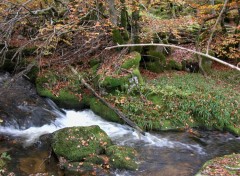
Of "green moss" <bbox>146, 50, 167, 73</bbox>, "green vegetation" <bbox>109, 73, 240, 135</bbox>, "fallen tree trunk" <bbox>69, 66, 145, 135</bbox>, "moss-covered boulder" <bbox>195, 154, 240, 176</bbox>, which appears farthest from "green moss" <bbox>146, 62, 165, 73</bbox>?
"moss-covered boulder" <bbox>195, 154, 240, 176</bbox>

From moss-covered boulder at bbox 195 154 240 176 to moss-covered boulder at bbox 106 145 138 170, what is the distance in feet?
5.74

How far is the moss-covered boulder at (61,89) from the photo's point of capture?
1123cm

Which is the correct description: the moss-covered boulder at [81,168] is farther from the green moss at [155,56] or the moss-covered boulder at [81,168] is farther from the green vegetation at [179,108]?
the green moss at [155,56]

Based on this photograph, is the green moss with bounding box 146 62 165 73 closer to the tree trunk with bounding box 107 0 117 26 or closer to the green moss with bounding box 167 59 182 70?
the green moss with bounding box 167 59 182 70

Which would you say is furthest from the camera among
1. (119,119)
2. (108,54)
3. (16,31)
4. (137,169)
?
(16,31)

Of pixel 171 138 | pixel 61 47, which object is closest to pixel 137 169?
pixel 171 138

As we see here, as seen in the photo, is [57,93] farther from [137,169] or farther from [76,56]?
[137,169]

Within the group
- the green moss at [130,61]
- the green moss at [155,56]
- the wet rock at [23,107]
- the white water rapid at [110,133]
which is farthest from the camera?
the green moss at [155,56]

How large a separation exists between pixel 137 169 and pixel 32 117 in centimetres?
460

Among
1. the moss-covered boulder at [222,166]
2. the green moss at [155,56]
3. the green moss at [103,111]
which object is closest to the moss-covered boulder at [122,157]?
the moss-covered boulder at [222,166]

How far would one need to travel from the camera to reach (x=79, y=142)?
7.84m

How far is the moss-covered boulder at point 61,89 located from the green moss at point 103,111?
0.57m

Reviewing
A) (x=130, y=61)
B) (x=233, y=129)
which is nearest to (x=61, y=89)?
(x=130, y=61)

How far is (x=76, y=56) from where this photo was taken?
42.8 ft
